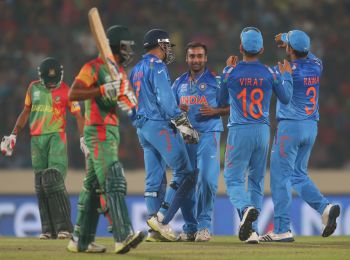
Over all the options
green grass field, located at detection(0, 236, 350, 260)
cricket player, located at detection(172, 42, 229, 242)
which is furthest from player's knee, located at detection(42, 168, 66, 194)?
cricket player, located at detection(172, 42, 229, 242)

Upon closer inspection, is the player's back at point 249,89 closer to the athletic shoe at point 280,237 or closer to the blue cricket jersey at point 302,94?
the blue cricket jersey at point 302,94

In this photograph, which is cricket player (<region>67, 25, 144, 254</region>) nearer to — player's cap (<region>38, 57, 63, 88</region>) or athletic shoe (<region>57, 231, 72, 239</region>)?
athletic shoe (<region>57, 231, 72, 239</region>)

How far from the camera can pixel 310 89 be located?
432 inches

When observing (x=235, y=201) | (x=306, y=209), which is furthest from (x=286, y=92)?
(x=306, y=209)

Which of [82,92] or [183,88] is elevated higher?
[82,92]

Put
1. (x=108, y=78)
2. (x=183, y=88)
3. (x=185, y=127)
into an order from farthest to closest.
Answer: (x=183, y=88) < (x=185, y=127) < (x=108, y=78)

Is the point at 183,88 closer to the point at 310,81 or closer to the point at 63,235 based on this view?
the point at 310,81

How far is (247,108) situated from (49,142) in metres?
2.86

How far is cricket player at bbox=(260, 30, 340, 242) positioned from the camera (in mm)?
10797

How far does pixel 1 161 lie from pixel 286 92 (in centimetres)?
774

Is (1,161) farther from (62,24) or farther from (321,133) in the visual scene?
(321,133)

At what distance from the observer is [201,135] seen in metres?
11.0

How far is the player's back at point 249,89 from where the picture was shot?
1019 centimetres

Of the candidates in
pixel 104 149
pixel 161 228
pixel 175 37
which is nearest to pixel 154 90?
pixel 161 228
